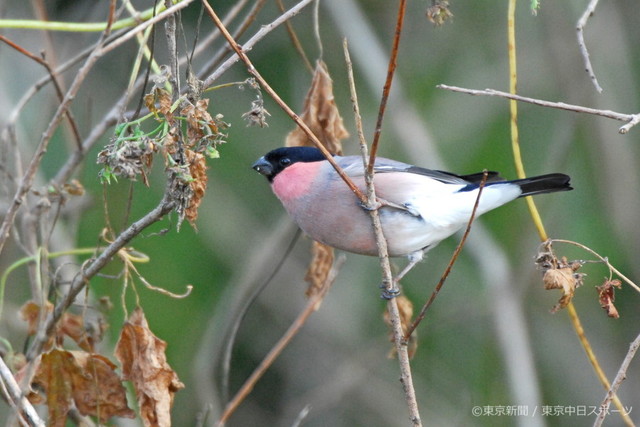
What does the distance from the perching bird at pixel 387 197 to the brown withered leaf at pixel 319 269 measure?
0.15m

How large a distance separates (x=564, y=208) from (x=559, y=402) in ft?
4.11

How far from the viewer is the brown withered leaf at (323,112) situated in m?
2.86

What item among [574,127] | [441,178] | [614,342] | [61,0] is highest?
[61,0]

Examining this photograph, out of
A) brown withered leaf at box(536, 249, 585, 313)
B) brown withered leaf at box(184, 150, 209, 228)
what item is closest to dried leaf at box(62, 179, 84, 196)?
brown withered leaf at box(184, 150, 209, 228)

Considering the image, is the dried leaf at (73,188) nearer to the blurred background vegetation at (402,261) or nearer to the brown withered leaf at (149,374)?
the brown withered leaf at (149,374)

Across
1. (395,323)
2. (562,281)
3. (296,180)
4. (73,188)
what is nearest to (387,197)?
(296,180)

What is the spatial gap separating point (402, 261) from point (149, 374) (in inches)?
112

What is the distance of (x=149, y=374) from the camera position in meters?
2.31

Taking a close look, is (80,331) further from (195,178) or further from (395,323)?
(395,323)

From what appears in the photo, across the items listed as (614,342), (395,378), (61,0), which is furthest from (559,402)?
(61,0)

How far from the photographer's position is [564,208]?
473cm

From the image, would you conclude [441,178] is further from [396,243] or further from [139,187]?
[139,187]

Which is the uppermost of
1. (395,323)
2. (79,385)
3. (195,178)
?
(195,178)

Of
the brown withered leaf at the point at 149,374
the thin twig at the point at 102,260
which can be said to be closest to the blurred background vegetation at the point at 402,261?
the thin twig at the point at 102,260
